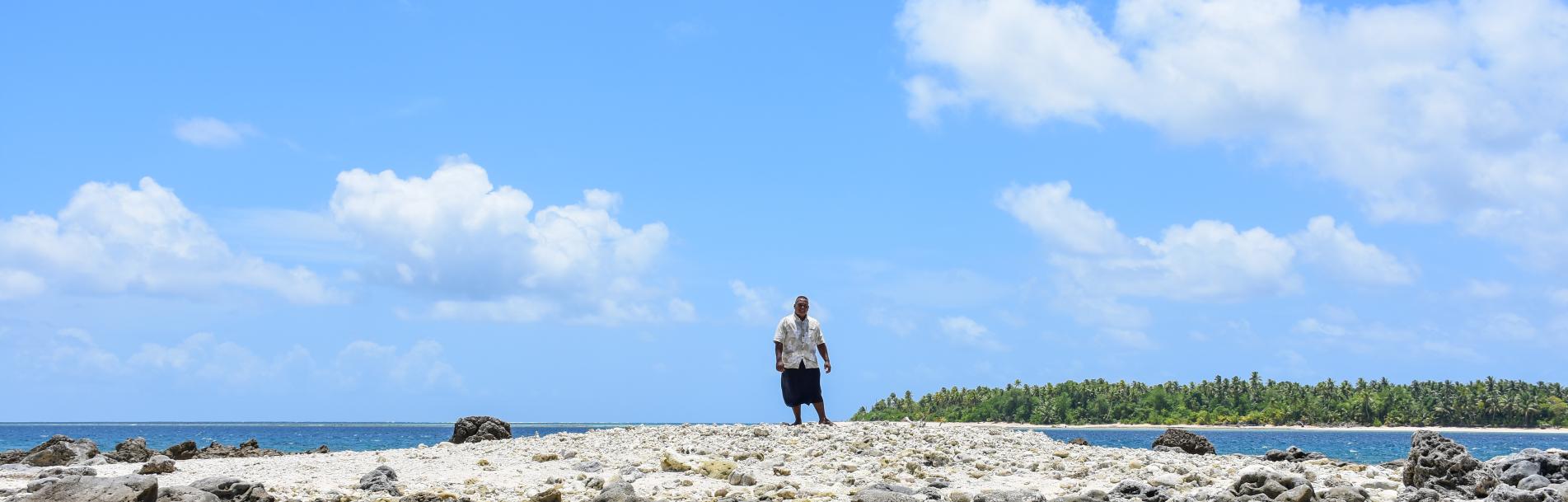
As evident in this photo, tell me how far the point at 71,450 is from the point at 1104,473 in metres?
15.5

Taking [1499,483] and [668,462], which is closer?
[1499,483]

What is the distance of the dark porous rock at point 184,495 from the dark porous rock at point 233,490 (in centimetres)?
12

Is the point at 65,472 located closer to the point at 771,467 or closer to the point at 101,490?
the point at 101,490

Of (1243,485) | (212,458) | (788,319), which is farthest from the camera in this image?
(212,458)

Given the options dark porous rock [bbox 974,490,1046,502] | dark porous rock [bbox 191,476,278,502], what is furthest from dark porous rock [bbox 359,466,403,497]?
dark porous rock [bbox 974,490,1046,502]

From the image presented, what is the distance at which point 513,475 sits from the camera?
15875mm

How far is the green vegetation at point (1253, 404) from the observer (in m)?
133

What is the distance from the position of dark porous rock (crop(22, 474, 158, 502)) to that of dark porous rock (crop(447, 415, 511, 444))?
8.63 meters

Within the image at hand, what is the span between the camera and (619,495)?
1344 centimetres

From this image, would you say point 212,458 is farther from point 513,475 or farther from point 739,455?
point 739,455

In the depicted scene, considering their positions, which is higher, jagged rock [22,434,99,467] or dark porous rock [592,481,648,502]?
jagged rock [22,434,99,467]

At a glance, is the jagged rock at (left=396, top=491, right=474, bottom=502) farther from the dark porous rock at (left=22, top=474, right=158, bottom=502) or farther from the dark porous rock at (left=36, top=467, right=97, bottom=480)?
the dark porous rock at (left=36, top=467, right=97, bottom=480)

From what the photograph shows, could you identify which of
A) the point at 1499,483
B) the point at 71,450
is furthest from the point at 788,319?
the point at 71,450

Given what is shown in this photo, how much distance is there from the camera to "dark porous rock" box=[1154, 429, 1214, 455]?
20.8m
